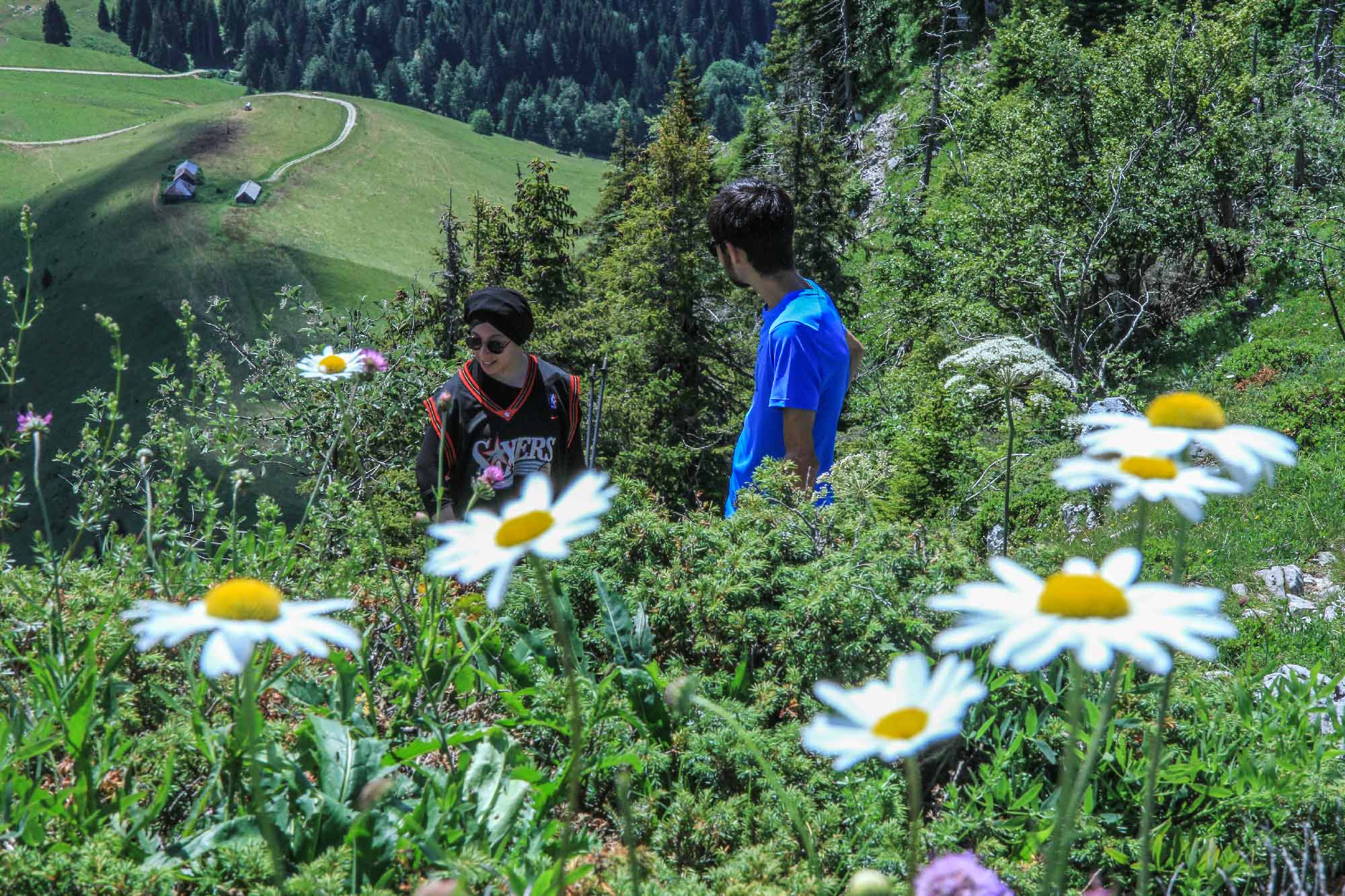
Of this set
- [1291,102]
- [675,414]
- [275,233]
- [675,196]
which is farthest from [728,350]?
[275,233]

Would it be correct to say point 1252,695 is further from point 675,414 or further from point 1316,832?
point 675,414

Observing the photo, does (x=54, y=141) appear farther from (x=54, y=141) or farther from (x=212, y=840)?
(x=212, y=840)

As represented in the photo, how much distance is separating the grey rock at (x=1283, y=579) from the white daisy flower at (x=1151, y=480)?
18.7 feet

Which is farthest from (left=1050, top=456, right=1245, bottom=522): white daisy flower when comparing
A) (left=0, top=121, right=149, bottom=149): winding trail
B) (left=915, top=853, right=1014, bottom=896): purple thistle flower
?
(left=0, top=121, right=149, bottom=149): winding trail

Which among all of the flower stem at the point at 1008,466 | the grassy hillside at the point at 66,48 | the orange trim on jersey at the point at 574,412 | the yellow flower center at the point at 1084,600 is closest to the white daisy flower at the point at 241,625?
the yellow flower center at the point at 1084,600

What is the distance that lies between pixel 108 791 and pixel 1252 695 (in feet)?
8.97

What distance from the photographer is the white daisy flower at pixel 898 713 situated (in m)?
0.83

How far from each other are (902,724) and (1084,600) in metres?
0.23

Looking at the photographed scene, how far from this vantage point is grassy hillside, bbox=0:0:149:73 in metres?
140

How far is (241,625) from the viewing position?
3.34 feet

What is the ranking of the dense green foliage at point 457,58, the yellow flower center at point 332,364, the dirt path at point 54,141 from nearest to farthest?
1. the yellow flower center at point 332,364
2. the dirt path at point 54,141
3. the dense green foliage at point 457,58

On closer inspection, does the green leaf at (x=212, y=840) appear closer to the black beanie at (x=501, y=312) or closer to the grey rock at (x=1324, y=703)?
the grey rock at (x=1324, y=703)

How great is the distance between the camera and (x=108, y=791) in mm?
1750

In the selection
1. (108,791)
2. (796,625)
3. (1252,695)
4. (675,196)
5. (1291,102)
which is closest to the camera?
(108,791)
